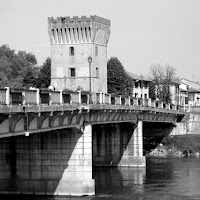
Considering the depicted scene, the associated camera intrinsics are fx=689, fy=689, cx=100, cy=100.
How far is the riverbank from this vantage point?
3984 inches

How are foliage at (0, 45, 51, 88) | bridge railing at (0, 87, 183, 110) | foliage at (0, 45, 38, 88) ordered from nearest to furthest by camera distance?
bridge railing at (0, 87, 183, 110), foliage at (0, 45, 51, 88), foliage at (0, 45, 38, 88)

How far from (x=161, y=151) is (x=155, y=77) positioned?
54.2m

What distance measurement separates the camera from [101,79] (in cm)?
10788

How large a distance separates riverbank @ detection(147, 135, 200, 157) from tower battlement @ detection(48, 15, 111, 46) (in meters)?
18.5

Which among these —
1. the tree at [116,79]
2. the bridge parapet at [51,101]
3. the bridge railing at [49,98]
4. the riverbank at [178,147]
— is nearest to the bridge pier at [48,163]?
the bridge parapet at [51,101]

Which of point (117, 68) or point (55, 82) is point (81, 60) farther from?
point (117, 68)

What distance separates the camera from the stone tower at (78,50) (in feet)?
322

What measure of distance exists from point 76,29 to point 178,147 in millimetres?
23253

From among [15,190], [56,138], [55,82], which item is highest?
[55,82]

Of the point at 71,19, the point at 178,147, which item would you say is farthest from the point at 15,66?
the point at 178,147

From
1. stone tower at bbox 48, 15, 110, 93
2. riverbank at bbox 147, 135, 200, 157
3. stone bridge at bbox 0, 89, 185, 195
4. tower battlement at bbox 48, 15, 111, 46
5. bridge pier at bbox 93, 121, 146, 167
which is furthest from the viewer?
riverbank at bbox 147, 135, 200, 157

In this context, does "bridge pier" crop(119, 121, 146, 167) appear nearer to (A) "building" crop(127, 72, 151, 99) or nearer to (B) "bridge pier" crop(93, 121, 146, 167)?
(B) "bridge pier" crop(93, 121, 146, 167)

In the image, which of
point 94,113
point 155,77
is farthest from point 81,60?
point 155,77

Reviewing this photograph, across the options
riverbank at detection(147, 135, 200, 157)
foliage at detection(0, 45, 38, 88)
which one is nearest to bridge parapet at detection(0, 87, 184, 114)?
riverbank at detection(147, 135, 200, 157)
